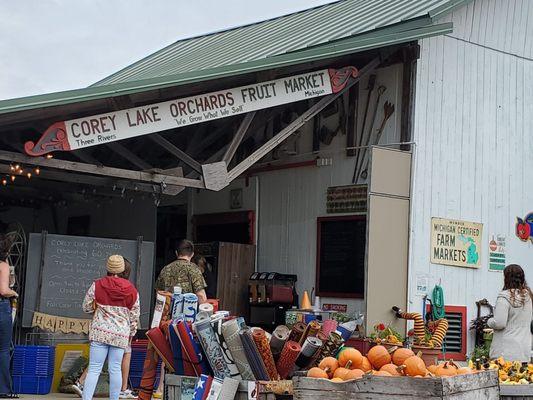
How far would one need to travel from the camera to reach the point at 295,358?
755cm

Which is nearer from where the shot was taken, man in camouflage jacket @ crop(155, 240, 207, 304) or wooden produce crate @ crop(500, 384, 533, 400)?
wooden produce crate @ crop(500, 384, 533, 400)

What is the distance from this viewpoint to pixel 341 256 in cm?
1317

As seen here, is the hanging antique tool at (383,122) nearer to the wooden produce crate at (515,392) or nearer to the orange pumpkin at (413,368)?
the wooden produce crate at (515,392)

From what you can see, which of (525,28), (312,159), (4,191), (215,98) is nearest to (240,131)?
(215,98)

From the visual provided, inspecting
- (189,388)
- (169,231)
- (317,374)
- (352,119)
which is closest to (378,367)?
(317,374)

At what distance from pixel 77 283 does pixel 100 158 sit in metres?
3.55

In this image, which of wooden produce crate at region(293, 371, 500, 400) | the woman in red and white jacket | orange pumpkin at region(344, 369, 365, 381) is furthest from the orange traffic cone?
wooden produce crate at region(293, 371, 500, 400)

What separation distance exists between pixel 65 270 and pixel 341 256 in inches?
151

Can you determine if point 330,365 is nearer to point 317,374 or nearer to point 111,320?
point 317,374

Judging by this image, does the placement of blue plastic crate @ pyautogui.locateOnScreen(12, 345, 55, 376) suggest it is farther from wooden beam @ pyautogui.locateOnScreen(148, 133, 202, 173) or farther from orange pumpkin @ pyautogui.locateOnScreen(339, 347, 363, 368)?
orange pumpkin @ pyautogui.locateOnScreen(339, 347, 363, 368)

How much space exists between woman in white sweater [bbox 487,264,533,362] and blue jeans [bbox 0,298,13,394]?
516 cm

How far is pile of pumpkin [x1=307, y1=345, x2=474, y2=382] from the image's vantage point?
663cm

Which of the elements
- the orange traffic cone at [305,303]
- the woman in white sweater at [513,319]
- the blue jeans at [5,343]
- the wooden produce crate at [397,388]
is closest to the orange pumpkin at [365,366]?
the wooden produce crate at [397,388]

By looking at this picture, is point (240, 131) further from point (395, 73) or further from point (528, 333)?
point (528, 333)
